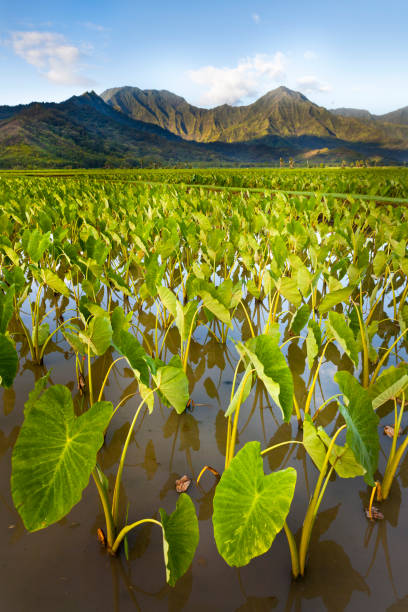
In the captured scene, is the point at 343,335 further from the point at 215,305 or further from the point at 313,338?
the point at 215,305

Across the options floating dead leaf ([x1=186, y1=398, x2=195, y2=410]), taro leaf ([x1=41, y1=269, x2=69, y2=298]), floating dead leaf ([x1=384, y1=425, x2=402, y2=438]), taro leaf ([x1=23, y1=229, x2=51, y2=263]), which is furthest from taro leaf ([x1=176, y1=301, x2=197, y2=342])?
taro leaf ([x1=23, y1=229, x2=51, y2=263])

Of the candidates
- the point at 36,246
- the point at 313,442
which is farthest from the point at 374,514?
the point at 36,246

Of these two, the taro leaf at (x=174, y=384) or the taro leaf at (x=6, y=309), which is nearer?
the taro leaf at (x=174, y=384)

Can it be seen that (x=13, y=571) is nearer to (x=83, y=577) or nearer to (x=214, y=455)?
(x=83, y=577)

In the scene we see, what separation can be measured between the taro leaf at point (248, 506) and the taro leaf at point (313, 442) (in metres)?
0.20

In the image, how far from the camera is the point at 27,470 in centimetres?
75

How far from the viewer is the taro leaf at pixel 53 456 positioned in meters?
0.74

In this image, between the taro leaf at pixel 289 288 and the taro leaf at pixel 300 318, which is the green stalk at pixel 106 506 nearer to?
the taro leaf at pixel 300 318

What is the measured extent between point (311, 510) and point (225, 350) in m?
1.39

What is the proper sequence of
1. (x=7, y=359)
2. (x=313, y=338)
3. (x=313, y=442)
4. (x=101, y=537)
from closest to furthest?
1. (x=313, y=442)
2. (x=101, y=537)
3. (x=7, y=359)
4. (x=313, y=338)

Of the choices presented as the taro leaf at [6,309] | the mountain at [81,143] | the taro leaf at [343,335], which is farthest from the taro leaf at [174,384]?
the mountain at [81,143]

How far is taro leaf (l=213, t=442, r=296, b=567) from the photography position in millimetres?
745

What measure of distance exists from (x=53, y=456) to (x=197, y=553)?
584mm

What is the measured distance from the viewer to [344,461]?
97 cm
